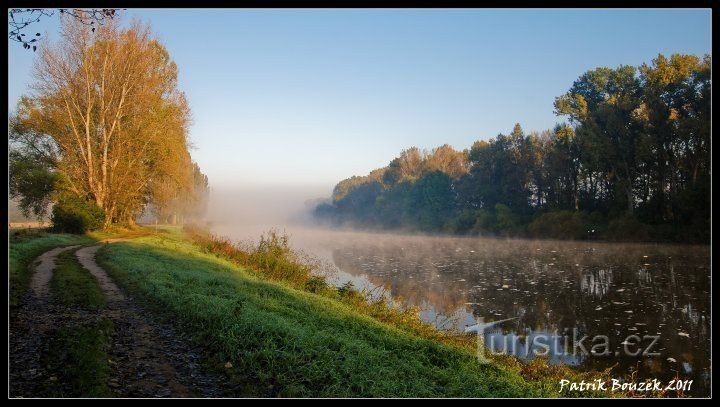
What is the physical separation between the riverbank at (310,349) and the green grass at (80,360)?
75mm

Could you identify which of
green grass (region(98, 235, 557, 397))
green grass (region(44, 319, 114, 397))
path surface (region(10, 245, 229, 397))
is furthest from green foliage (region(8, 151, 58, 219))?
green grass (region(44, 319, 114, 397))

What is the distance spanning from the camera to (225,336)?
8320 mm

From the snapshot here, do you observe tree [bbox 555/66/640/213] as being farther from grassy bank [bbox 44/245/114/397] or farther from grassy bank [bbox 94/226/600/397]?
grassy bank [bbox 44/245/114/397]

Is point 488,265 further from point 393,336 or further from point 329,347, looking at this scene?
point 329,347

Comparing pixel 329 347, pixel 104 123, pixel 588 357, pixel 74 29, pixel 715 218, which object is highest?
pixel 74 29

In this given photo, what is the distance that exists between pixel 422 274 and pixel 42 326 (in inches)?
801

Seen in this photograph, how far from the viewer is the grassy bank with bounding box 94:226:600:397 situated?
23.4 feet

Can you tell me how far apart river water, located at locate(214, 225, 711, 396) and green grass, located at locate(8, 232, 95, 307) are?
38.3 ft

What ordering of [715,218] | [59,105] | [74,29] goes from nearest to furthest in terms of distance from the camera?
[715,218]
[74,29]
[59,105]

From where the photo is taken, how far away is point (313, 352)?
320 inches

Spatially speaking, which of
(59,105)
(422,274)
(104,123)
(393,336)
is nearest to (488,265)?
(422,274)

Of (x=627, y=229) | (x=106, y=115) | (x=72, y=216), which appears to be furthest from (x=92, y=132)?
(x=627, y=229)

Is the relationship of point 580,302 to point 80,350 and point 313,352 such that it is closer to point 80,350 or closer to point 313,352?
point 313,352

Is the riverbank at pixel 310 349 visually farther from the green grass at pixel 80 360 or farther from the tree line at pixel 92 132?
the tree line at pixel 92 132
